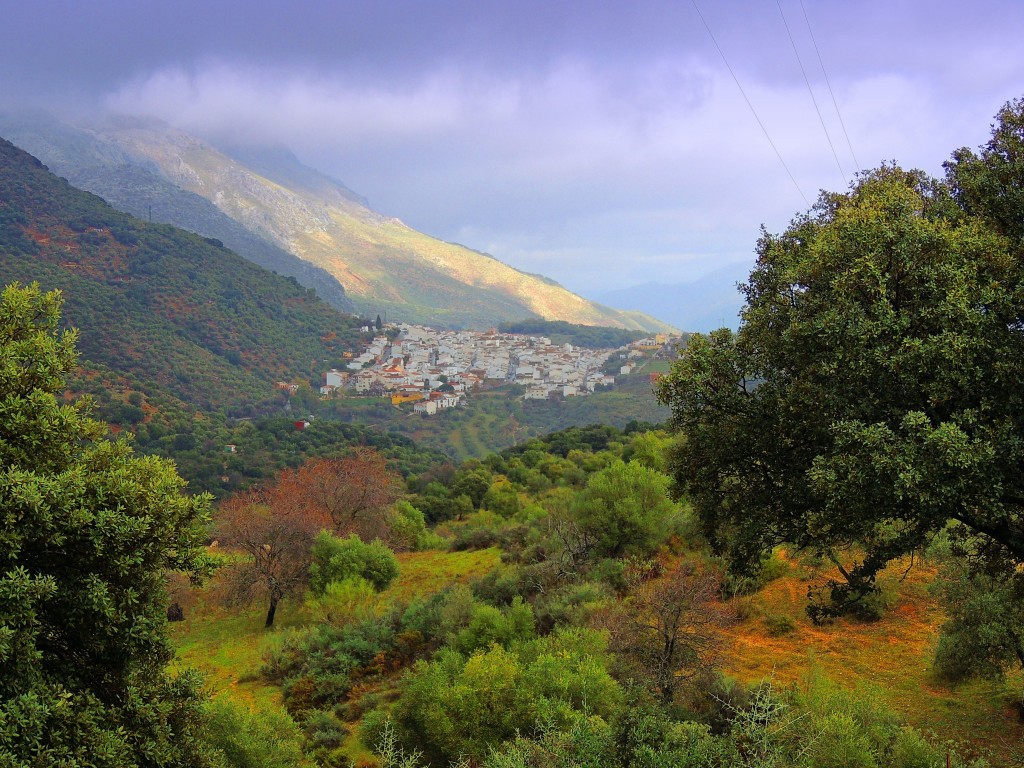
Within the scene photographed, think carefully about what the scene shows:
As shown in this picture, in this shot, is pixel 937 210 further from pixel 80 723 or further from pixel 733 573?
pixel 80 723

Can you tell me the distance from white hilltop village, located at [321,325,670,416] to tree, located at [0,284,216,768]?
92.4m

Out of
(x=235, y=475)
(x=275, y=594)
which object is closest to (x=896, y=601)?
(x=275, y=594)

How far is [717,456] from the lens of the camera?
26.5 ft

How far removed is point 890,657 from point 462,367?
412ft

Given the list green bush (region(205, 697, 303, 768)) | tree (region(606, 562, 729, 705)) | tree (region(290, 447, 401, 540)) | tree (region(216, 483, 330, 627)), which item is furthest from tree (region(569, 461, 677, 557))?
tree (region(290, 447, 401, 540))

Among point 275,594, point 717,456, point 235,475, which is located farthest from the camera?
point 235,475

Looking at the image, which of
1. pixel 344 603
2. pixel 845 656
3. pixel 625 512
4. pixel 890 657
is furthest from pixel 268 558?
pixel 890 657

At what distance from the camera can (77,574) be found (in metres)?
6.18

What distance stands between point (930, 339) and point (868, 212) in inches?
62.3

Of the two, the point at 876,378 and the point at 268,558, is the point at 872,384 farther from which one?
the point at 268,558

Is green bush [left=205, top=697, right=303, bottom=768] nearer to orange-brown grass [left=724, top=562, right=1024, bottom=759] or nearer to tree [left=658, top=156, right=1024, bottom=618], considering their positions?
orange-brown grass [left=724, top=562, right=1024, bottom=759]

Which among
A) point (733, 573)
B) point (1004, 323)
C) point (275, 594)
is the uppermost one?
point (1004, 323)

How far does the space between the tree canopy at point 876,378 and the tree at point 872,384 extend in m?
0.02

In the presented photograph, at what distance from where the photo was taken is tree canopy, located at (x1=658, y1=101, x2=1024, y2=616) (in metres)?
5.89
